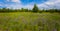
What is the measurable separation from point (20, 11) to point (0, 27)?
0.34 m

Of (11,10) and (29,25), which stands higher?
(11,10)

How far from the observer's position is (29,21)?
55.1 inches

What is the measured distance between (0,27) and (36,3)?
57cm

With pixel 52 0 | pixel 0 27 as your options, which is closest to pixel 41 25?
pixel 52 0

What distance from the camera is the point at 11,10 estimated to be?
1415 mm

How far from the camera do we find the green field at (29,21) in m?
1.36

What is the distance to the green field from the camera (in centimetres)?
136

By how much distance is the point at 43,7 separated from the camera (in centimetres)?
143

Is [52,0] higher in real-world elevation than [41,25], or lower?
higher

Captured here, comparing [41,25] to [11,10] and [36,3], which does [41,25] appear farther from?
[11,10]

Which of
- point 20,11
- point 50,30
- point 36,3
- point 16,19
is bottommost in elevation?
point 50,30

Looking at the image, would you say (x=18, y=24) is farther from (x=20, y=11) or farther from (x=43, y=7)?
(x=43, y=7)

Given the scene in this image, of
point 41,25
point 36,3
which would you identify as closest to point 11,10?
point 36,3

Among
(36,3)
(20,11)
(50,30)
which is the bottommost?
(50,30)
